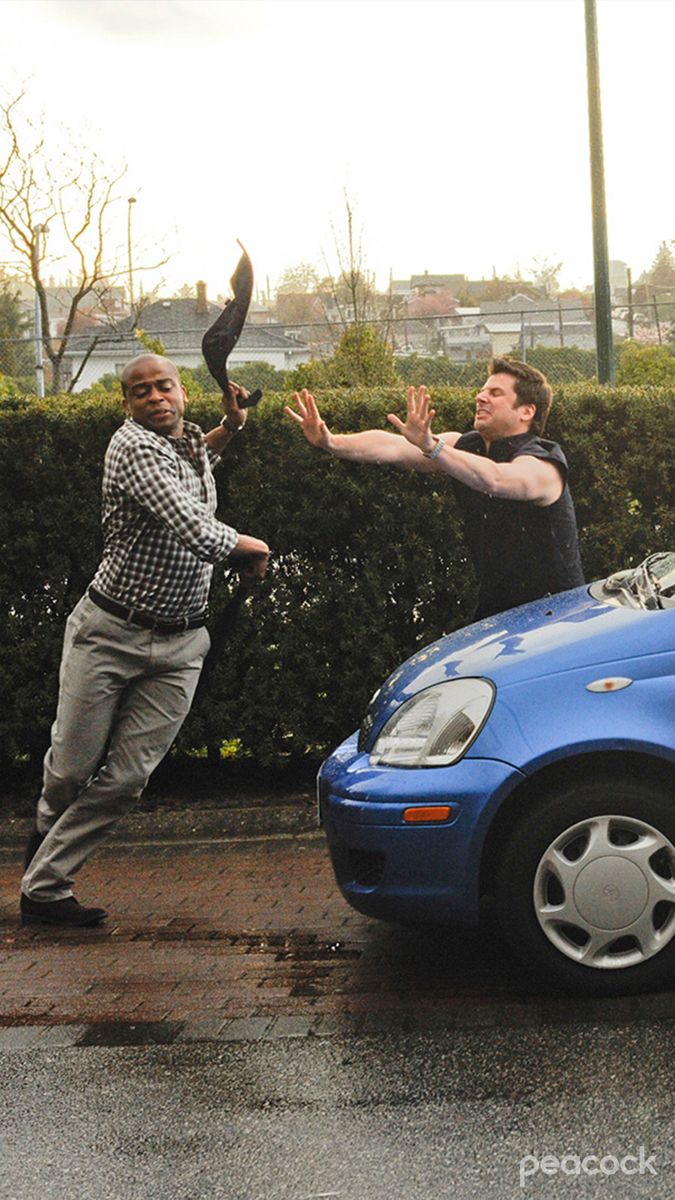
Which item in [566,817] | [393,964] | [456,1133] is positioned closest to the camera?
[456,1133]

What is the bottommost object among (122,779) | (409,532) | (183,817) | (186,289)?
(183,817)

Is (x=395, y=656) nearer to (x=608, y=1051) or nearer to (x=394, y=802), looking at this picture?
(x=394, y=802)

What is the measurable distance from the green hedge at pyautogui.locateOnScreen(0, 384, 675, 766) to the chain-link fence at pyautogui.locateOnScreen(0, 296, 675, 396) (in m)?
1.16

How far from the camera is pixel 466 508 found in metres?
5.66

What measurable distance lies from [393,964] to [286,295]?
5194 cm

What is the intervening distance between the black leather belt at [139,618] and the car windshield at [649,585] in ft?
4.77

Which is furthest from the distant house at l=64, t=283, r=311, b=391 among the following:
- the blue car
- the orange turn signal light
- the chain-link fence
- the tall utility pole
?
the orange turn signal light

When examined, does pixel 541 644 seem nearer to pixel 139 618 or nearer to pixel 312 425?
pixel 312 425

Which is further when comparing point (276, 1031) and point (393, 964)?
point (393, 964)

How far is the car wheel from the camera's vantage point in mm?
4227

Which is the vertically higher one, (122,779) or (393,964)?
(122,779)

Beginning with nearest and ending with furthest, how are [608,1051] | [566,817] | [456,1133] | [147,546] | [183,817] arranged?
1. [456,1133]
2. [608,1051]
3. [566,817]
4. [147,546]
5. [183,817]

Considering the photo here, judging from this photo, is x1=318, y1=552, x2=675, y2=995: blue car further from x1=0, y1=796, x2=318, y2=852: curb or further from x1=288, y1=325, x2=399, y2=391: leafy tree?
x1=288, y1=325, x2=399, y2=391: leafy tree

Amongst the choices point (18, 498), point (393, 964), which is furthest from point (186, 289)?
point (393, 964)
